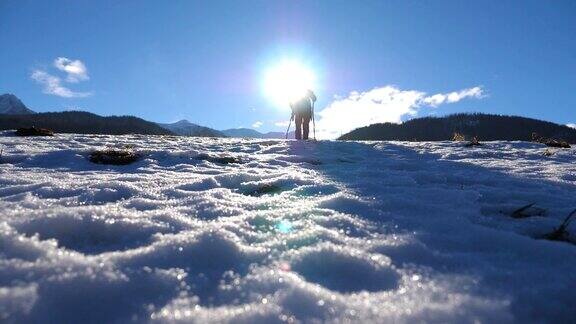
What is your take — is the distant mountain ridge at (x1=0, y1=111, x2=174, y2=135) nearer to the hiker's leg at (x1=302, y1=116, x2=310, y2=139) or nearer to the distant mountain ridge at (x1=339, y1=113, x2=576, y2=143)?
the distant mountain ridge at (x1=339, y1=113, x2=576, y2=143)

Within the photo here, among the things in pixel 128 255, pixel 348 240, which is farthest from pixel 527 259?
pixel 128 255

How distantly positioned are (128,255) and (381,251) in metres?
1.40

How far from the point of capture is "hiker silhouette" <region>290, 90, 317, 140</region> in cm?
1614

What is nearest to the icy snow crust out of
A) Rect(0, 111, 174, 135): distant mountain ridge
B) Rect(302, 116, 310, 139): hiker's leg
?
Rect(302, 116, 310, 139): hiker's leg

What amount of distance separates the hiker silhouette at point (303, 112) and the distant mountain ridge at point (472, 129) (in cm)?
12063

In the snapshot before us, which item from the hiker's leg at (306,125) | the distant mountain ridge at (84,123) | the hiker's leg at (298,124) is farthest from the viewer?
the distant mountain ridge at (84,123)

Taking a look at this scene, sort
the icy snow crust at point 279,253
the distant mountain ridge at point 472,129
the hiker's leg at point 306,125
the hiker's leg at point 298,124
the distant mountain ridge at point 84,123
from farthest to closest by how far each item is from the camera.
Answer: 1. the distant mountain ridge at point 472,129
2. the distant mountain ridge at point 84,123
3. the hiker's leg at point 298,124
4. the hiker's leg at point 306,125
5. the icy snow crust at point 279,253

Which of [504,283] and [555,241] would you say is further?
[555,241]

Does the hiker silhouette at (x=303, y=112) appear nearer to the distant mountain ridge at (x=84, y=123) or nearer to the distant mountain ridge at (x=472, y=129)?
the distant mountain ridge at (x=84, y=123)

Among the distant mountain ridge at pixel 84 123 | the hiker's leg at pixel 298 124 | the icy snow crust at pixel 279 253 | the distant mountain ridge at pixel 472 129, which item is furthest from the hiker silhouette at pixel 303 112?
the distant mountain ridge at pixel 472 129

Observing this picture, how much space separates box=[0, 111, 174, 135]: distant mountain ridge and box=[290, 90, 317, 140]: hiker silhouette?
101192 millimetres

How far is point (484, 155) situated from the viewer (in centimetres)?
862

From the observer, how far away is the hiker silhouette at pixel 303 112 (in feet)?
53.0

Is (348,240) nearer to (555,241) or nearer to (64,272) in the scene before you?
(555,241)
